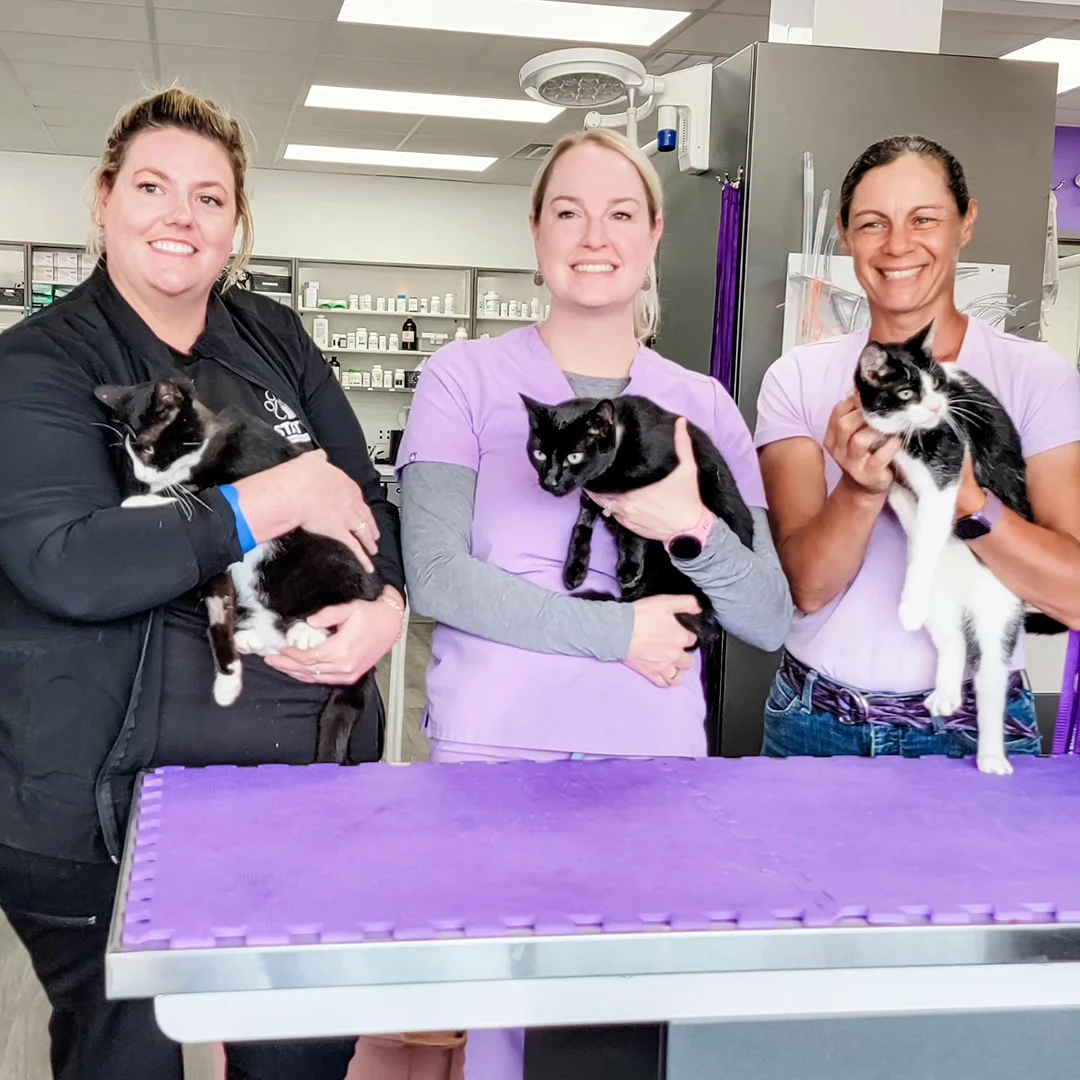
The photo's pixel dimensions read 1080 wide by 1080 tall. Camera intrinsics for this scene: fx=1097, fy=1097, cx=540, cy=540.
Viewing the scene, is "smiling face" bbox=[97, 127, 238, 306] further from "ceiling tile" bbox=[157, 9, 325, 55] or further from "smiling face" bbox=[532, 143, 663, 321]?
"ceiling tile" bbox=[157, 9, 325, 55]

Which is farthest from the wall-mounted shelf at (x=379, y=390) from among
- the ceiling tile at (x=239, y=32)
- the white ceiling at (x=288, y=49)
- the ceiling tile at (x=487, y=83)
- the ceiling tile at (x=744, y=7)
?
the ceiling tile at (x=744, y=7)

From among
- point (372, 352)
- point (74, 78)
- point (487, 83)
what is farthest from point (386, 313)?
point (74, 78)

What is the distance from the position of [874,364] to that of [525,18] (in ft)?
13.5

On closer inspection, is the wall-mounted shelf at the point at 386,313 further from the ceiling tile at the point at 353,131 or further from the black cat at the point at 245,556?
the black cat at the point at 245,556

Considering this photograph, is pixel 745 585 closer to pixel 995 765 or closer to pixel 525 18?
pixel 995 765

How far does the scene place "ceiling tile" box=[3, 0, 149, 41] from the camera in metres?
4.63

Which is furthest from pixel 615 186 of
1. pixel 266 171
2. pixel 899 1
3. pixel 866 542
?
pixel 266 171

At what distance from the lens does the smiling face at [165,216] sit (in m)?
1.25

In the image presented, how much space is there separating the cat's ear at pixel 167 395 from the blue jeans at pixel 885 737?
0.85m

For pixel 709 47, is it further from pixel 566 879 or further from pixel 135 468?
pixel 566 879

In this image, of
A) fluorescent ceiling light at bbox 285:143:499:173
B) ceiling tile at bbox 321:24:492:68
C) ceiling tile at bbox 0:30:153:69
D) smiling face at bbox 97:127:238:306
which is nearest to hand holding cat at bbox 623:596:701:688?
smiling face at bbox 97:127:238:306

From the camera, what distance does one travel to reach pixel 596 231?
4.39ft

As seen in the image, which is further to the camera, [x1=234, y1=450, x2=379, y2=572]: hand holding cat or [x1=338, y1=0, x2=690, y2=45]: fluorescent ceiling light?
[x1=338, y1=0, x2=690, y2=45]: fluorescent ceiling light

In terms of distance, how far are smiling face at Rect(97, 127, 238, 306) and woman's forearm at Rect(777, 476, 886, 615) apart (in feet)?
2.63
